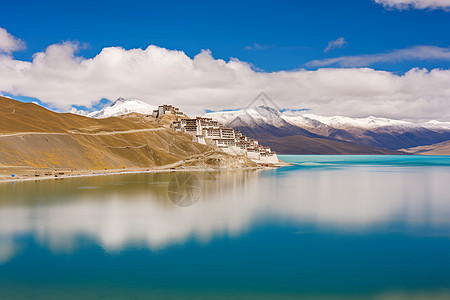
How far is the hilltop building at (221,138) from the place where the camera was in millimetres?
171625

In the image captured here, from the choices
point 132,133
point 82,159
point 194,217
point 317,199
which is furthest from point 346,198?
point 132,133

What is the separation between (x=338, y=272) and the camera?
2466 centimetres

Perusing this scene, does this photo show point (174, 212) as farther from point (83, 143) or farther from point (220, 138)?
point (220, 138)

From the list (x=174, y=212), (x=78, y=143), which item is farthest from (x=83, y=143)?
(x=174, y=212)

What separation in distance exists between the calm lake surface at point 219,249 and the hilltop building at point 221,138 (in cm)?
11359

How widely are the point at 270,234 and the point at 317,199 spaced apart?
2956 centimetres

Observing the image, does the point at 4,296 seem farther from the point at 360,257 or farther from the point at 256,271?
the point at 360,257

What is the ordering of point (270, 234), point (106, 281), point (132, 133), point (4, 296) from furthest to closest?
point (132, 133) → point (270, 234) → point (106, 281) → point (4, 296)

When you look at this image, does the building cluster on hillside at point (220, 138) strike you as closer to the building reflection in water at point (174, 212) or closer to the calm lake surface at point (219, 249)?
the building reflection in water at point (174, 212)

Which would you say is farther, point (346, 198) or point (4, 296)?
point (346, 198)

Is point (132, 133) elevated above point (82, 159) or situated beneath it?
elevated above

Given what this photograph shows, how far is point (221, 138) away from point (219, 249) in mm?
146601

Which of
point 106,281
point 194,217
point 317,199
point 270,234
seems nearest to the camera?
point 106,281

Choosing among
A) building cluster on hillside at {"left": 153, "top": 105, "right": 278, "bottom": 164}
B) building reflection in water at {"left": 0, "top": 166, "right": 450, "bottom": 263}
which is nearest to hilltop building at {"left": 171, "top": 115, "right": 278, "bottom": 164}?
building cluster on hillside at {"left": 153, "top": 105, "right": 278, "bottom": 164}
